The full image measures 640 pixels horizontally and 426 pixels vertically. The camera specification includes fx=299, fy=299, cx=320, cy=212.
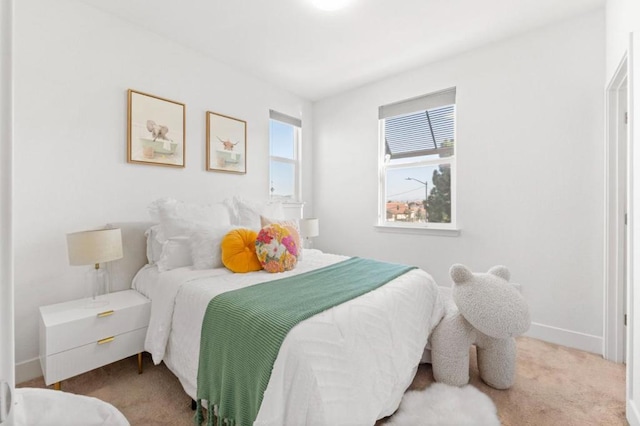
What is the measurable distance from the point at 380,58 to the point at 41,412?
131 inches

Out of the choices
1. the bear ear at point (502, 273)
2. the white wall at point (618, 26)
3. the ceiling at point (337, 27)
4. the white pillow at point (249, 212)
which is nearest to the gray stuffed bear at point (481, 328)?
the bear ear at point (502, 273)

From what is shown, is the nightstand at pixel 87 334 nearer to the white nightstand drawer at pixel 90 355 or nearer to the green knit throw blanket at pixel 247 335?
the white nightstand drawer at pixel 90 355

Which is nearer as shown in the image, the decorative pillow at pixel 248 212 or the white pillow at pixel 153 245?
the white pillow at pixel 153 245

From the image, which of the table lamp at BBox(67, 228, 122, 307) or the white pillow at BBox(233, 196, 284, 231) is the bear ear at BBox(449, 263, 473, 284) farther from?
the table lamp at BBox(67, 228, 122, 307)

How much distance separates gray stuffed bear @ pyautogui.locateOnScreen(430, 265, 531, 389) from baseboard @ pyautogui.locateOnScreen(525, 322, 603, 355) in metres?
0.99

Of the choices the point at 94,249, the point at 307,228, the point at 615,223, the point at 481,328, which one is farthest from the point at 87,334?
the point at 615,223

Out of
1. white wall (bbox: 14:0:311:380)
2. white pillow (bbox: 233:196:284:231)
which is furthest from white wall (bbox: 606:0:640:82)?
white wall (bbox: 14:0:311:380)

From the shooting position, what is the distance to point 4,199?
33 centimetres

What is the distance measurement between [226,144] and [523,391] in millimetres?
3151

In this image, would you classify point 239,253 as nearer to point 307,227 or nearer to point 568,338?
point 307,227

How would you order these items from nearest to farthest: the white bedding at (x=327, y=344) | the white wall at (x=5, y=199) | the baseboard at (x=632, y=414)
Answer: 1. the white wall at (x=5, y=199)
2. the white bedding at (x=327, y=344)
3. the baseboard at (x=632, y=414)

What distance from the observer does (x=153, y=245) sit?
2.33m

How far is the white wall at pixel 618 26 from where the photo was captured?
1.64 metres

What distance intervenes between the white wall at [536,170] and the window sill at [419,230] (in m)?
0.05
